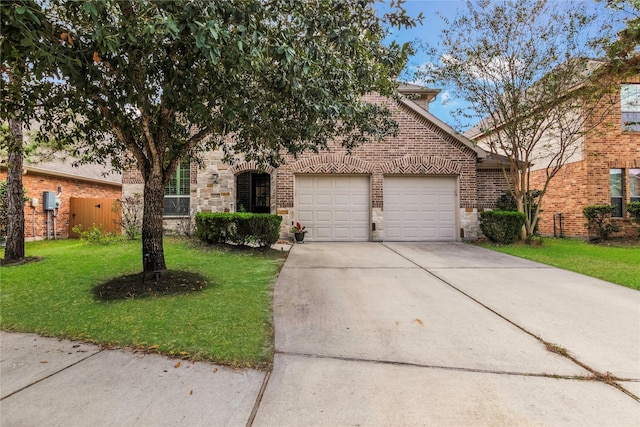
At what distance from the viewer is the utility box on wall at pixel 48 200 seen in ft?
39.4

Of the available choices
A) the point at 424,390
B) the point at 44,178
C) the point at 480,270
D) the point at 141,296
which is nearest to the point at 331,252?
the point at 480,270

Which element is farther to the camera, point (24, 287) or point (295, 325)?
point (24, 287)

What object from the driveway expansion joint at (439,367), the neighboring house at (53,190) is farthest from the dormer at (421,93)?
the neighboring house at (53,190)

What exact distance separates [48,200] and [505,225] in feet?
52.2

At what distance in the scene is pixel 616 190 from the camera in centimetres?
1206

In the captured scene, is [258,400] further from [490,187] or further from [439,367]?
[490,187]

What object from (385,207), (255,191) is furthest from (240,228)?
(255,191)

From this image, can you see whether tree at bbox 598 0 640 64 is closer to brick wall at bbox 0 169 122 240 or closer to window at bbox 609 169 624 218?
window at bbox 609 169 624 218

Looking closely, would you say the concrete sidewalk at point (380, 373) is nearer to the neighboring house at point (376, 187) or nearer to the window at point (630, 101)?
the neighboring house at point (376, 187)

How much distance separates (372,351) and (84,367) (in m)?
2.45

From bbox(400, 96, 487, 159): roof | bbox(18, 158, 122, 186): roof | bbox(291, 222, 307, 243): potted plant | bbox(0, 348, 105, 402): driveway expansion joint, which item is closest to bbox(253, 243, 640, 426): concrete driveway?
bbox(0, 348, 105, 402): driveway expansion joint

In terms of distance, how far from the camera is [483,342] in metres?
3.27

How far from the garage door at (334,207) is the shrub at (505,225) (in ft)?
12.9

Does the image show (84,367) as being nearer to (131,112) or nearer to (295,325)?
(295,325)
